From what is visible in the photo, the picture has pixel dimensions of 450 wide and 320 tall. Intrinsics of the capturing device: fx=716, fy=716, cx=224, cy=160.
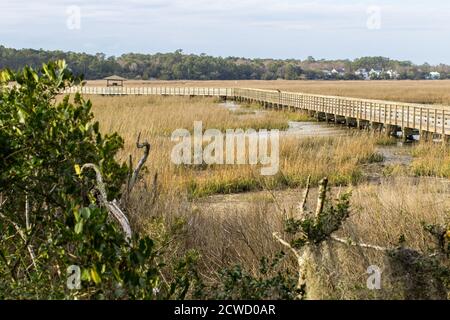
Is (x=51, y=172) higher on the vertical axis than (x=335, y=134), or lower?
higher

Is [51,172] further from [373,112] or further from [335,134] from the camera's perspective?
[373,112]

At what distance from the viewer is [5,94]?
4.88 m

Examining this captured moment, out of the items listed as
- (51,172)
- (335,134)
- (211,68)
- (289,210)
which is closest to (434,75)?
(211,68)

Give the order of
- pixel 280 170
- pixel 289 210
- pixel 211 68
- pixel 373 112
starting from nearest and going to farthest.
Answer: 1. pixel 289 210
2. pixel 280 170
3. pixel 373 112
4. pixel 211 68

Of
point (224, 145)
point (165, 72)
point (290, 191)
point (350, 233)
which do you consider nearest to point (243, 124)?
point (224, 145)

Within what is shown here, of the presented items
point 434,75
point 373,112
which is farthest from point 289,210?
point 434,75

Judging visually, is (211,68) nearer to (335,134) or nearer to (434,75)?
(434,75)

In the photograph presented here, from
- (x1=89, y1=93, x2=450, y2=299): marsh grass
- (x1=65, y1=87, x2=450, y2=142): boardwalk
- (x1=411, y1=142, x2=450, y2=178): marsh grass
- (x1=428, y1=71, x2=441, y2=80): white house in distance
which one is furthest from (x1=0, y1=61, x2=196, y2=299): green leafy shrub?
(x1=428, y1=71, x2=441, y2=80): white house in distance

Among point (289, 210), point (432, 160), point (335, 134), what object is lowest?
point (335, 134)

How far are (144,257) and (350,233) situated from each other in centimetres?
403

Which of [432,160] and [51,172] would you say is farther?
[432,160]

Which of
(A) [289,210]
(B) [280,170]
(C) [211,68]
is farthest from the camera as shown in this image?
(C) [211,68]

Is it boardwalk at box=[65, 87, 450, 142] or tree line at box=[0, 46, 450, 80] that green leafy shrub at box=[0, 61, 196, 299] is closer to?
boardwalk at box=[65, 87, 450, 142]
